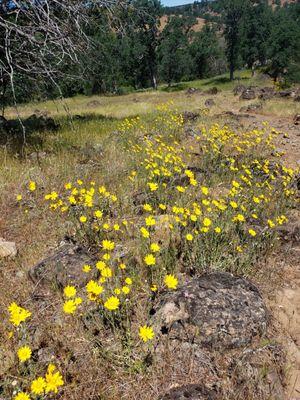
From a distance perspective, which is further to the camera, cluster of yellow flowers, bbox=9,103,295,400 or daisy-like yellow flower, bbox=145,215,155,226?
daisy-like yellow flower, bbox=145,215,155,226

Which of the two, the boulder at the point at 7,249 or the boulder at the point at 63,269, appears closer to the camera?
the boulder at the point at 63,269

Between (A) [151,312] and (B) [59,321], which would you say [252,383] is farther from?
(B) [59,321]

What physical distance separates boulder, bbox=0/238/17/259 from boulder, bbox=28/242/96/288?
0.46 metres

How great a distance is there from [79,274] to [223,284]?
1412mm

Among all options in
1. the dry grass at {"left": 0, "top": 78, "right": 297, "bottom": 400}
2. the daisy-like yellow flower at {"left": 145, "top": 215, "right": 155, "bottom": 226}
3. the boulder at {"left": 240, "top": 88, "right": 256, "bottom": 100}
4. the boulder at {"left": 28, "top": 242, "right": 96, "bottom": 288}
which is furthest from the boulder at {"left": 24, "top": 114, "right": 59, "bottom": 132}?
the boulder at {"left": 240, "top": 88, "right": 256, "bottom": 100}

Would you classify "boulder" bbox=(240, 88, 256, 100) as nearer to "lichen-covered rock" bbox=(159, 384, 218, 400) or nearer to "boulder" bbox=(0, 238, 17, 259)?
"boulder" bbox=(0, 238, 17, 259)

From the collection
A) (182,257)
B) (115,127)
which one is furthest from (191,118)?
(182,257)

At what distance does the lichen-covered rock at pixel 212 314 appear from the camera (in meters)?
2.62

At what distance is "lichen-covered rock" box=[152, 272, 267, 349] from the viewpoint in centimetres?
Result: 262

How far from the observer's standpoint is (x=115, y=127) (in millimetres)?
10266

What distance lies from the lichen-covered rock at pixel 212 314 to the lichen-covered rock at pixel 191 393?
0.39m

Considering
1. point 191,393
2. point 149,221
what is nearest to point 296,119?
point 149,221

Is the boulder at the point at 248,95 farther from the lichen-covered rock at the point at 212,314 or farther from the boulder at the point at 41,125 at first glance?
the lichen-covered rock at the point at 212,314

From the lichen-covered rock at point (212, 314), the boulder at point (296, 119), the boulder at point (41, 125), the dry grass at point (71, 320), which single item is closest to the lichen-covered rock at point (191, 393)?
the dry grass at point (71, 320)
